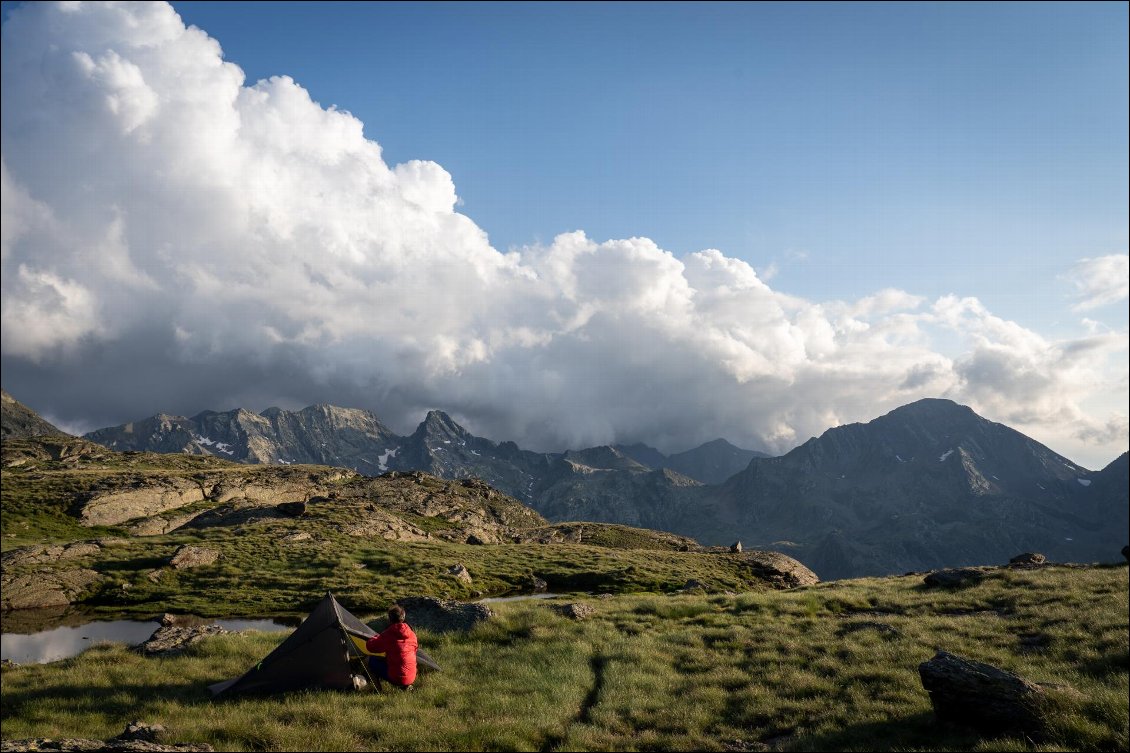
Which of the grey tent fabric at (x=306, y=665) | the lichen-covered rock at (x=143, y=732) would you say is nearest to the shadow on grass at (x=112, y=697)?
the grey tent fabric at (x=306, y=665)

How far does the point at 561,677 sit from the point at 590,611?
10.2 m

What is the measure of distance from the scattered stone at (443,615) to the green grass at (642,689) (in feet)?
2.79

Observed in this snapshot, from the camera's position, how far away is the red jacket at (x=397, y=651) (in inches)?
628

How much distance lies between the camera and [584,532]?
365 feet

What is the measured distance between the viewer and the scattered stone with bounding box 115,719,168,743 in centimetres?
1126

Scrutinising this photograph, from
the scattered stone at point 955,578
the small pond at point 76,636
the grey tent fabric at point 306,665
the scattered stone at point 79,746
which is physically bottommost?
the small pond at point 76,636

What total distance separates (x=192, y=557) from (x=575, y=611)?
43064mm

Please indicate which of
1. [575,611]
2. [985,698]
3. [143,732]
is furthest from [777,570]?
[143,732]

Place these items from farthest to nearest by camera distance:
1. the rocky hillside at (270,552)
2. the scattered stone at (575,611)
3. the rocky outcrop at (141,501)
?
the rocky outcrop at (141,501) → the rocky hillside at (270,552) → the scattered stone at (575,611)

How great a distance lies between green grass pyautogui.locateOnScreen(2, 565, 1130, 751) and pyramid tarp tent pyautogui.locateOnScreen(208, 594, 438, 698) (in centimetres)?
60

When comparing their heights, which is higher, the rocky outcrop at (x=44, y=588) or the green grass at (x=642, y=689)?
the green grass at (x=642, y=689)

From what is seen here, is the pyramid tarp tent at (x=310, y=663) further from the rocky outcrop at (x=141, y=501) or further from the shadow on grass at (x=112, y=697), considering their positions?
the rocky outcrop at (x=141, y=501)

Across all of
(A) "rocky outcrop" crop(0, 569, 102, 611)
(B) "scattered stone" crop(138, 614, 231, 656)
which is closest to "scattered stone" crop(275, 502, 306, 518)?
(A) "rocky outcrop" crop(0, 569, 102, 611)

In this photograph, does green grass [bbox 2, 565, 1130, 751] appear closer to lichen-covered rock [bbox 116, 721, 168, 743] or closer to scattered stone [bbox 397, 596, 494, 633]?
lichen-covered rock [bbox 116, 721, 168, 743]
